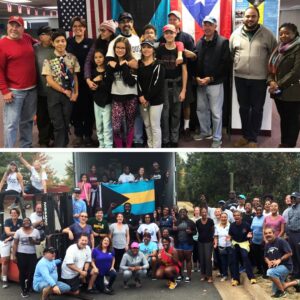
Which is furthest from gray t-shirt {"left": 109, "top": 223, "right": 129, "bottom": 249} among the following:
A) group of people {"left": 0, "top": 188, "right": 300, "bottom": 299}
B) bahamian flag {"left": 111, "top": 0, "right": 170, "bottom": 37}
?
bahamian flag {"left": 111, "top": 0, "right": 170, "bottom": 37}

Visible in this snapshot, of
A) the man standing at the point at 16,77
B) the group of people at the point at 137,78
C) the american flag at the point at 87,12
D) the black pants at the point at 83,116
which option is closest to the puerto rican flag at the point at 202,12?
the group of people at the point at 137,78

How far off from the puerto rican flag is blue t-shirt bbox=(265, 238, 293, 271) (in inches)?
103

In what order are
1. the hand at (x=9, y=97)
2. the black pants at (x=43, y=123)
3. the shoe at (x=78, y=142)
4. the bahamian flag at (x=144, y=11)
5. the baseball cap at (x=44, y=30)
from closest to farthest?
the hand at (x=9, y=97), the baseball cap at (x=44, y=30), the shoe at (x=78, y=142), the black pants at (x=43, y=123), the bahamian flag at (x=144, y=11)

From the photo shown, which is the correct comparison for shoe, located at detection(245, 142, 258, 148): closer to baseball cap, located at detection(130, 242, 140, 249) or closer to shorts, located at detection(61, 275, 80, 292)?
baseball cap, located at detection(130, 242, 140, 249)

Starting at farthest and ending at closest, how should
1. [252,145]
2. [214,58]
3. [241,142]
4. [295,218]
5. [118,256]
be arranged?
1. [241,142]
2. [252,145]
3. [214,58]
4. [118,256]
5. [295,218]

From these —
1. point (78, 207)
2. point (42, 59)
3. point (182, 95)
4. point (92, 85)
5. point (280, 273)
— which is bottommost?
point (280, 273)

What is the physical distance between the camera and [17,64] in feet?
11.0

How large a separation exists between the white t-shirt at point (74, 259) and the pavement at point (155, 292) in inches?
5.3

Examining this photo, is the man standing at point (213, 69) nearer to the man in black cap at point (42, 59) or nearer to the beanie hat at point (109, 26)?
the beanie hat at point (109, 26)

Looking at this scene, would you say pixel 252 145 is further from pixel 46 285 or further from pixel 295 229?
pixel 46 285

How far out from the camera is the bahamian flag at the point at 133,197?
2449 millimetres

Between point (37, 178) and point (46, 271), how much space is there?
55 centimetres

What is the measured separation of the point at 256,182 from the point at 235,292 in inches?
26.1

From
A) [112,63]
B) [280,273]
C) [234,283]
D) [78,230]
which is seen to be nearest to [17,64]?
[112,63]
